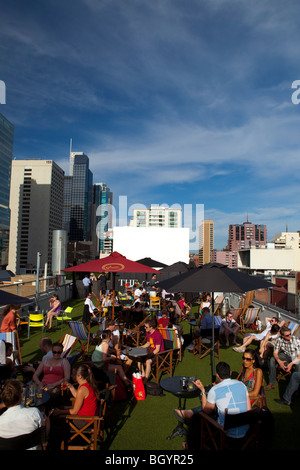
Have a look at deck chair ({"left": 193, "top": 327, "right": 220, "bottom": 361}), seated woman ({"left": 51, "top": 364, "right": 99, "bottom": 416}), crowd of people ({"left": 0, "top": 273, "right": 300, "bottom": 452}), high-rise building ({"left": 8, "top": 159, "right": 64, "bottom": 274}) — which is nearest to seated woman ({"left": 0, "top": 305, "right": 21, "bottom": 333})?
crowd of people ({"left": 0, "top": 273, "right": 300, "bottom": 452})

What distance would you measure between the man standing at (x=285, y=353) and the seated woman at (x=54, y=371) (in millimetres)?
3698

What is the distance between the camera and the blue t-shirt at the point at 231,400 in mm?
3395

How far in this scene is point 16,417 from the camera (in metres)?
3.05

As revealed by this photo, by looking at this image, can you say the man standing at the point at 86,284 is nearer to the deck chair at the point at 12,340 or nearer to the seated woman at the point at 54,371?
the deck chair at the point at 12,340

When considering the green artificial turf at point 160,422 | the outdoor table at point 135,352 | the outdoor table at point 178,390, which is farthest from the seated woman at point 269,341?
the outdoor table at point 178,390

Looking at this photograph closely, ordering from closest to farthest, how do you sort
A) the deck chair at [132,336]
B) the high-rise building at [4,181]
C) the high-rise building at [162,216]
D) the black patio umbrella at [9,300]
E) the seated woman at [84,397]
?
the seated woman at [84,397]
the black patio umbrella at [9,300]
the deck chair at [132,336]
the high-rise building at [4,181]
the high-rise building at [162,216]

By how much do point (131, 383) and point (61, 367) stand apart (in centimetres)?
141

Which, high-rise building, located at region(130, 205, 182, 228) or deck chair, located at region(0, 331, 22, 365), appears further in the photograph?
high-rise building, located at region(130, 205, 182, 228)

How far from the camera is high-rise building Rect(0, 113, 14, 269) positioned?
13438 cm

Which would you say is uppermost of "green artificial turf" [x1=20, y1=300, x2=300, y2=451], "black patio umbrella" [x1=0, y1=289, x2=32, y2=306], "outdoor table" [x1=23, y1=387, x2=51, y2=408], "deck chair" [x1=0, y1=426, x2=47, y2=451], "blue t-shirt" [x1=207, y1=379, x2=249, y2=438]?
"black patio umbrella" [x1=0, y1=289, x2=32, y2=306]

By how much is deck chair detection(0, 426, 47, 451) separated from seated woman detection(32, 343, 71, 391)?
1.78m

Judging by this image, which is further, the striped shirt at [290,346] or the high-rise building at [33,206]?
the high-rise building at [33,206]

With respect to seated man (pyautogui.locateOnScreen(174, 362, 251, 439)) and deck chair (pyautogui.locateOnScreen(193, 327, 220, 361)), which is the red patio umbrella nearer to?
deck chair (pyautogui.locateOnScreen(193, 327, 220, 361))
